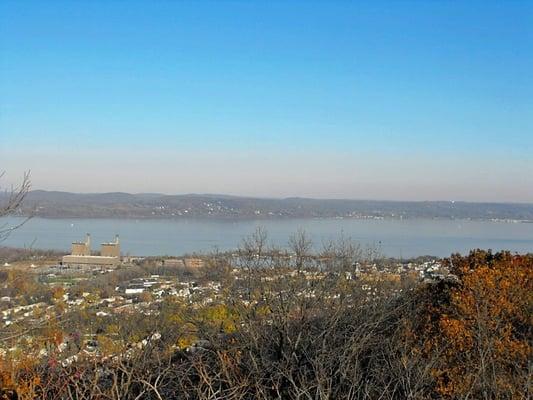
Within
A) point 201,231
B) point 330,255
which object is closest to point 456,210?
point 201,231

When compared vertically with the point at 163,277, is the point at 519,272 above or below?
above

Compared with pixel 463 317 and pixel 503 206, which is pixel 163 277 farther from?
pixel 503 206

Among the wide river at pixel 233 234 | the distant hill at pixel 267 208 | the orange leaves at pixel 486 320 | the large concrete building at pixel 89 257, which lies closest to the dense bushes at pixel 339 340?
the orange leaves at pixel 486 320

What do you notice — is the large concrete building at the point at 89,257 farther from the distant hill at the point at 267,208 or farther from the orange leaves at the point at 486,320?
the distant hill at the point at 267,208

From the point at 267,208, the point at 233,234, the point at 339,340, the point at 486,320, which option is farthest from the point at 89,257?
the point at 267,208

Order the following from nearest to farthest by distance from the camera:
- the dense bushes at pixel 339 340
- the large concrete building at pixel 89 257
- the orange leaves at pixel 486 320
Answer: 1. the dense bushes at pixel 339 340
2. the orange leaves at pixel 486 320
3. the large concrete building at pixel 89 257

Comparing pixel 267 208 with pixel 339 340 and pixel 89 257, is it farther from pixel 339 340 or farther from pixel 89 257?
pixel 339 340

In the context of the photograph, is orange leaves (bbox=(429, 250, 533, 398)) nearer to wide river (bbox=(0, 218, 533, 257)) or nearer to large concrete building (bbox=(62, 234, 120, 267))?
Result: large concrete building (bbox=(62, 234, 120, 267))
